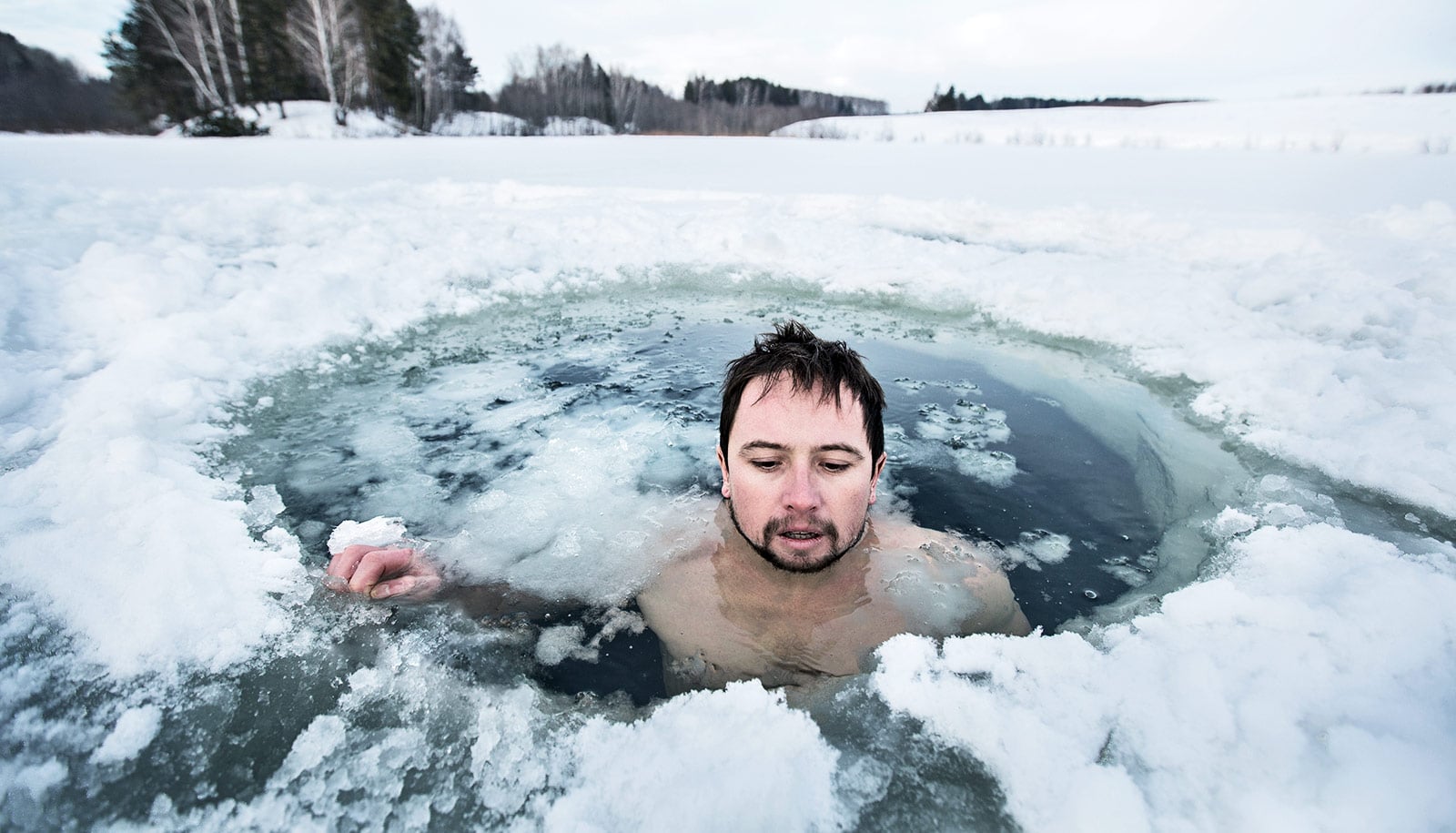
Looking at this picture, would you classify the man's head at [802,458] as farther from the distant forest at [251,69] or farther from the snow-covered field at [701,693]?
the distant forest at [251,69]

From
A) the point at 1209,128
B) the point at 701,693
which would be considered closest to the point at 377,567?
the point at 701,693

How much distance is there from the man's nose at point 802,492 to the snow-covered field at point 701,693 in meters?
0.44

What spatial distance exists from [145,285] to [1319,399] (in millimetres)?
5509

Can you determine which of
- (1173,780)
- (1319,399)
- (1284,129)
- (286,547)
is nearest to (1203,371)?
(1319,399)

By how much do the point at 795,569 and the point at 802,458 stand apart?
0.33 metres

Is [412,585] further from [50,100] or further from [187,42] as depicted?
[50,100]

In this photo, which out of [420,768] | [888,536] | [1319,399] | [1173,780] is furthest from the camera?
[1319,399]

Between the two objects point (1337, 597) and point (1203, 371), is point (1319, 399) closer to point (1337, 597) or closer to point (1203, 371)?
point (1203, 371)

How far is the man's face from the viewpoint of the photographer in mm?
1739

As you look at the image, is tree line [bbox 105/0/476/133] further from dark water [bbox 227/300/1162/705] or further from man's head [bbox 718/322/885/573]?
man's head [bbox 718/322/885/573]

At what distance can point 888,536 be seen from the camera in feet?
7.68

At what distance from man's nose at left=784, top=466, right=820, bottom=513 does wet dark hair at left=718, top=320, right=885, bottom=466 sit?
254 millimetres

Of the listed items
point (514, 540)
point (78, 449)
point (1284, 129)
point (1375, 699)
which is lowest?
point (514, 540)

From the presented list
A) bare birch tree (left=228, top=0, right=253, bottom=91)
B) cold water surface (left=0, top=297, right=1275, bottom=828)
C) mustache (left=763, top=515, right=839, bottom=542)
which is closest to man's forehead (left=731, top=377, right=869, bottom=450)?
mustache (left=763, top=515, right=839, bottom=542)
